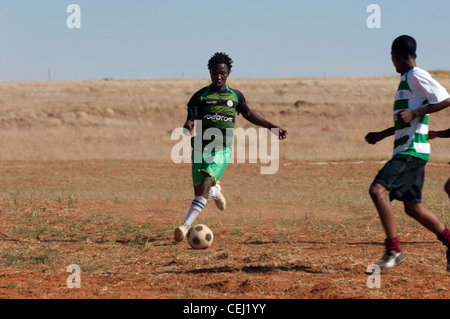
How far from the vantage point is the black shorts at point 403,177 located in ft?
19.6

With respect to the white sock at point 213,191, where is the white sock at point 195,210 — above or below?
below

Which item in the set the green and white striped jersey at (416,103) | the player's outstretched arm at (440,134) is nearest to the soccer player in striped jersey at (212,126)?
the player's outstretched arm at (440,134)

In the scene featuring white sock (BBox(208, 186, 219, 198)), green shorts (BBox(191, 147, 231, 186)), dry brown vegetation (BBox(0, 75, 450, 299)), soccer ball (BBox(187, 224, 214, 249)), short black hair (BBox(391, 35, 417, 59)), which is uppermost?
short black hair (BBox(391, 35, 417, 59))

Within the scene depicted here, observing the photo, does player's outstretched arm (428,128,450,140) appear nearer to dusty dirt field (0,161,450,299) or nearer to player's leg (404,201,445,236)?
player's leg (404,201,445,236)

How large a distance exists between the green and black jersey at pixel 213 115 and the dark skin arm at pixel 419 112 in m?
2.74

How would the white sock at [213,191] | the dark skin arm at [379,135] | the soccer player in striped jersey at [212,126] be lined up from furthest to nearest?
the white sock at [213,191] → the soccer player in striped jersey at [212,126] → the dark skin arm at [379,135]

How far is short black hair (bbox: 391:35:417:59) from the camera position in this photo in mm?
6168

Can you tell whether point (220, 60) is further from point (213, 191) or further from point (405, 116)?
point (405, 116)

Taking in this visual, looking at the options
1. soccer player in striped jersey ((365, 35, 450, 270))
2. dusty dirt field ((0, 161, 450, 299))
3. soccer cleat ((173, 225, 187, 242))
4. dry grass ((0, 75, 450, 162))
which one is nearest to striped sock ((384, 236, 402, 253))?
soccer player in striped jersey ((365, 35, 450, 270))

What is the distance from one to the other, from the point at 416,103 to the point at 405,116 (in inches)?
12.1

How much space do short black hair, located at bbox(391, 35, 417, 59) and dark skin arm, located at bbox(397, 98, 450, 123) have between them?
1.91ft

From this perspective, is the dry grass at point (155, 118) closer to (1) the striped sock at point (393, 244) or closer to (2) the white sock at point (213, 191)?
(2) the white sock at point (213, 191)

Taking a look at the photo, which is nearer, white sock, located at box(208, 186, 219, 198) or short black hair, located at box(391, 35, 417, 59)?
short black hair, located at box(391, 35, 417, 59)
